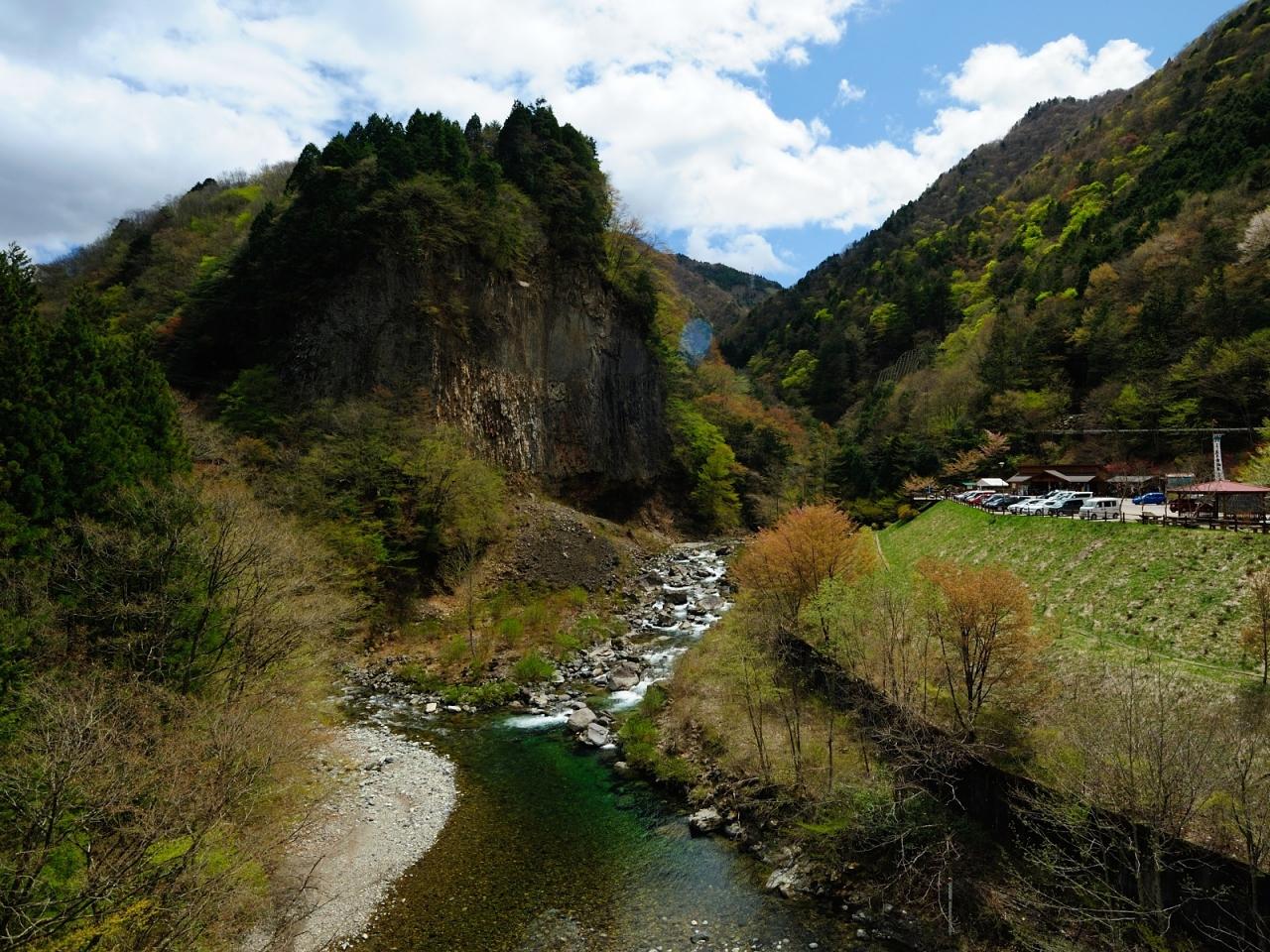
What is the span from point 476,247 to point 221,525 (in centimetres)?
3186

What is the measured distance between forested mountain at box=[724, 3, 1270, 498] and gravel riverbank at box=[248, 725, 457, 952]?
148ft

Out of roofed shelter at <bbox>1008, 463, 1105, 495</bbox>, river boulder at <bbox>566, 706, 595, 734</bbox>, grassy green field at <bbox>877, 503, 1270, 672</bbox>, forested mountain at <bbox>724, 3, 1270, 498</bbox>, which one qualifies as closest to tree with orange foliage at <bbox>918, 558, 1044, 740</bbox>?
grassy green field at <bbox>877, 503, 1270, 672</bbox>

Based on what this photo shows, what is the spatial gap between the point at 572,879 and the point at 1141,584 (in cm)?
1855

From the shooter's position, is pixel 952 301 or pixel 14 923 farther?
pixel 952 301

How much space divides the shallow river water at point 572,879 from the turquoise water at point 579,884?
27mm

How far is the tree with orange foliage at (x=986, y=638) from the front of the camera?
52.4 feet

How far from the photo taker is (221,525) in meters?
16.2

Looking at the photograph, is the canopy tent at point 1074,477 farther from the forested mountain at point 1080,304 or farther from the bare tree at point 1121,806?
the bare tree at point 1121,806

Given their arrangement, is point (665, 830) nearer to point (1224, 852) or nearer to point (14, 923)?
point (1224, 852)

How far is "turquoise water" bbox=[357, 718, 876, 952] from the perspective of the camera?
1230 centimetres

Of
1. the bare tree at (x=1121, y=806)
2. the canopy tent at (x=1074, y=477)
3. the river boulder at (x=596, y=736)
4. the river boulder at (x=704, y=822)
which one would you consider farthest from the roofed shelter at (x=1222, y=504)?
the river boulder at (x=596, y=736)

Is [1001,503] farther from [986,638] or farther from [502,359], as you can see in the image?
[502,359]

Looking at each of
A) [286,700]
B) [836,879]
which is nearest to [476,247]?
[286,700]

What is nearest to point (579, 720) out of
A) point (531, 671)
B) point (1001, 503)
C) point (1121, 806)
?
point (531, 671)
